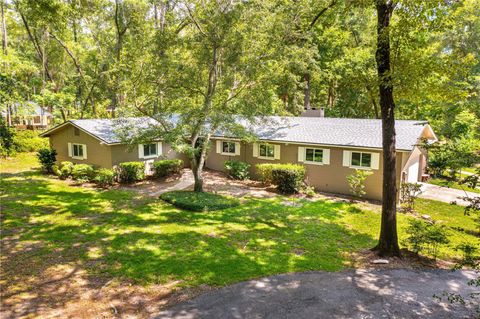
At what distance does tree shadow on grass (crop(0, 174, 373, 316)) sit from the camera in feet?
26.8

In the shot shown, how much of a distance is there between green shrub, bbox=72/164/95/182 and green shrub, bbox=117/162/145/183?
1.67 m

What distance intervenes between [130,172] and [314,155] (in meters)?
10.9

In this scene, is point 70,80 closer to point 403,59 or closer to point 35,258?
point 35,258

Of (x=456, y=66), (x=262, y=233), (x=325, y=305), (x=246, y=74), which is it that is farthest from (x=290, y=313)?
(x=246, y=74)

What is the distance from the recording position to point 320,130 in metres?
19.4

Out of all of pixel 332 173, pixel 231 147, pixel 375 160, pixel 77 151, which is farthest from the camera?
pixel 231 147

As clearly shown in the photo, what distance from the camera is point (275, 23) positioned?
15930mm

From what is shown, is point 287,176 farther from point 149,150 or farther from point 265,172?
point 149,150

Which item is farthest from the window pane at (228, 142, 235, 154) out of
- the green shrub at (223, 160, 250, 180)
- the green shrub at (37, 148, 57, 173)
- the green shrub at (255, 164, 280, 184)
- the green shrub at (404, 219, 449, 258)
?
the green shrub at (404, 219, 449, 258)

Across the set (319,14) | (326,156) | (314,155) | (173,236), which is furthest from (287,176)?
(319,14)

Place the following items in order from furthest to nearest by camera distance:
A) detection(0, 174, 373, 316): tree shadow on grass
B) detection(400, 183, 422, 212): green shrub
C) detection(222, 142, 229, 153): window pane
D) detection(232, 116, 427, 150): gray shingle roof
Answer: detection(222, 142, 229, 153): window pane, detection(232, 116, 427, 150): gray shingle roof, detection(400, 183, 422, 212): green shrub, detection(0, 174, 373, 316): tree shadow on grass

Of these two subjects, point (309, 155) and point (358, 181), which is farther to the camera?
point (309, 155)

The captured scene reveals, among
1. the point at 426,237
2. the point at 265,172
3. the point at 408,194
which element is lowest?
the point at 426,237

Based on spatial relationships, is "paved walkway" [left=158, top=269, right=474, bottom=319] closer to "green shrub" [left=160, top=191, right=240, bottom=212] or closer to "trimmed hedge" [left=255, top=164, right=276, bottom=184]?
"green shrub" [left=160, top=191, right=240, bottom=212]
